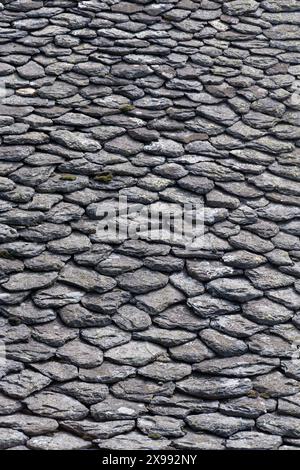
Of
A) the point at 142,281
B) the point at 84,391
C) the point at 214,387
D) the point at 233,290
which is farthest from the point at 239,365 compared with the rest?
the point at 84,391

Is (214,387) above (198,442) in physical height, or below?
above

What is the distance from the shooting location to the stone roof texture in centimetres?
671

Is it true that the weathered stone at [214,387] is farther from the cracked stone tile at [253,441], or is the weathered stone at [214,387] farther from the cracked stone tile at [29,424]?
the cracked stone tile at [29,424]

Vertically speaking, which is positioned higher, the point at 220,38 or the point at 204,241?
the point at 220,38

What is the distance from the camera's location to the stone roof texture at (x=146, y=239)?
6.71m

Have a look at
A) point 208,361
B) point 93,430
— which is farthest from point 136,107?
point 93,430

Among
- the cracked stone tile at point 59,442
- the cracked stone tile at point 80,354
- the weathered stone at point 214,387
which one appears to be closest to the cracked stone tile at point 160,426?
the weathered stone at point 214,387

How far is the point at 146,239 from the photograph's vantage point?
24.5 ft

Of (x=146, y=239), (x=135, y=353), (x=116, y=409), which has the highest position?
(x=146, y=239)

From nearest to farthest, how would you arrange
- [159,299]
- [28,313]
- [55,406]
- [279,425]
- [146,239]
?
[55,406], [279,425], [28,313], [159,299], [146,239]

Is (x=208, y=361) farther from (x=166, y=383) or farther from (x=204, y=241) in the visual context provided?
(x=204, y=241)

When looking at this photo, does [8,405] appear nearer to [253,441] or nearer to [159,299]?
[159,299]

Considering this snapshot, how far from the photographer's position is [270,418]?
22.2ft
